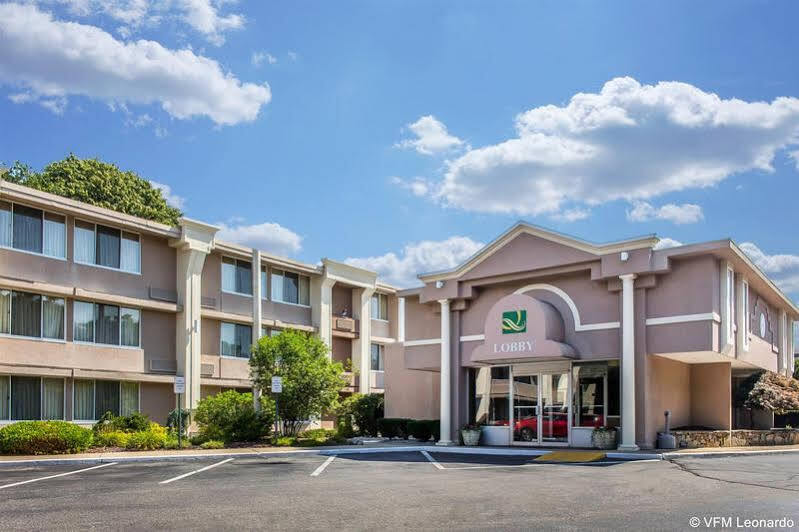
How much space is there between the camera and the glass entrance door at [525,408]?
26.8 metres

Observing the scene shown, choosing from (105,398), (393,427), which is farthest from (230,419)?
(393,427)

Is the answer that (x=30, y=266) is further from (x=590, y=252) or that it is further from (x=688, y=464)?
(x=688, y=464)

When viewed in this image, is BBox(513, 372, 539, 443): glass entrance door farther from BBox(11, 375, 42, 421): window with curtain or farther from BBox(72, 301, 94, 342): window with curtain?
BBox(11, 375, 42, 421): window with curtain

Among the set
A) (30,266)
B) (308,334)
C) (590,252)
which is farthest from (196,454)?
(308,334)

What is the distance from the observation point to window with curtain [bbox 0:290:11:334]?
28516mm

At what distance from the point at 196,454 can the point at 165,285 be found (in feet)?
40.3

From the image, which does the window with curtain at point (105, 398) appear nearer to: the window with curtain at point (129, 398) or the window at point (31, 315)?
the window with curtain at point (129, 398)

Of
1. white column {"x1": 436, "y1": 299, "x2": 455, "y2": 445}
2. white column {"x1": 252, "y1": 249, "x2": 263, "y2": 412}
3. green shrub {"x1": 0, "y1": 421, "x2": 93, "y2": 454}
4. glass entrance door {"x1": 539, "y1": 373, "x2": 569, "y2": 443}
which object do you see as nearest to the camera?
green shrub {"x1": 0, "y1": 421, "x2": 93, "y2": 454}

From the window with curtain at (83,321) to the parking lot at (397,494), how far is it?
1098cm

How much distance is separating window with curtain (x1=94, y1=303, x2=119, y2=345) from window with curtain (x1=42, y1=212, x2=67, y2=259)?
8.58ft

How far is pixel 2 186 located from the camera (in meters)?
28.0

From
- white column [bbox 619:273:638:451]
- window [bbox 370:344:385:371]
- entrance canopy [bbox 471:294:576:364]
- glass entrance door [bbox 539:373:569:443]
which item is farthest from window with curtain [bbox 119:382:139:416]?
white column [bbox 619:273:638:451]

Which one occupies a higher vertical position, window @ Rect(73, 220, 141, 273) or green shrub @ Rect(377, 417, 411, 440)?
window @ Rect(73, 220, 141, 273)

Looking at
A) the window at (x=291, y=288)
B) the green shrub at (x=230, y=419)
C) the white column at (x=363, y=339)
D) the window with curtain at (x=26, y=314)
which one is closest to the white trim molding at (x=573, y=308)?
the green shrub at (x=230, y=419)
